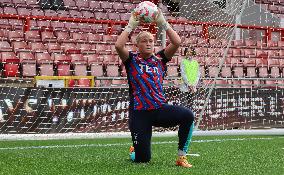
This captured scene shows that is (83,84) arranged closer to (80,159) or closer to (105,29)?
(105,29)

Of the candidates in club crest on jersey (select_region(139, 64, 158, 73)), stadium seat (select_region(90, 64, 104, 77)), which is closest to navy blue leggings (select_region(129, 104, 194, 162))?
club crest on jersey (select_region(139, 64, 158, 73))

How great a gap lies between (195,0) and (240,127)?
17.6ft

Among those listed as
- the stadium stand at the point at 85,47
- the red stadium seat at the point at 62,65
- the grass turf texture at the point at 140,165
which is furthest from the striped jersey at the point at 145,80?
the red stadium seat at the point at 62,65

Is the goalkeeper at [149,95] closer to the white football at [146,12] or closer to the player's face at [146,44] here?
the player's face at [146,44]

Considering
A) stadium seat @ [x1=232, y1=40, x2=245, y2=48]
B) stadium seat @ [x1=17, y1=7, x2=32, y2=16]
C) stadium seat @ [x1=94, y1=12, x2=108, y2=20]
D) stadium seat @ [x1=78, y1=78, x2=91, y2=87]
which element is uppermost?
stadium seat @ [x1=17, y1=7, x2=32, y2=16]

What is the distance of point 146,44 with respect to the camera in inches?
221

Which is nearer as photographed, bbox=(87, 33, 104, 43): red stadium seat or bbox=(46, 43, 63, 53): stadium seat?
bbox=(46, 43, 63, 53): stadium seat

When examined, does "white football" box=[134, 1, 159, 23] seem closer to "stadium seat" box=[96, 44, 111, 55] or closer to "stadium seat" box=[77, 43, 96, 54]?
"stadium seat" box=[96, 44, 111, 55]

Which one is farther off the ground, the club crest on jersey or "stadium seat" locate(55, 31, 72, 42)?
"stadium seat" locate(55, 31, 72, 42)

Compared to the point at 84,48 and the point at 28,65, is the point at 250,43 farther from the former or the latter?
the point at 28,65

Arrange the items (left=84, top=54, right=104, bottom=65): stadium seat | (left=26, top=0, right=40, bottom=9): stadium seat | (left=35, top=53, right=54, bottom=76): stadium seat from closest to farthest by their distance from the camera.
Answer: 1. (left=35, top=53, right=54, bottom=76): stadium seat
2. (left=84, top=54, right=104, bottom=65): stadium seat
3. (left=26, top=0, right=40, bottom=9): stadium seat

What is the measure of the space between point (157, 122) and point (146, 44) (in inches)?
28.9

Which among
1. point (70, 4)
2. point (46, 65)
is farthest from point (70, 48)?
point (70, 4)

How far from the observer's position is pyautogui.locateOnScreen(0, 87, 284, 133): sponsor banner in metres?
10.6
